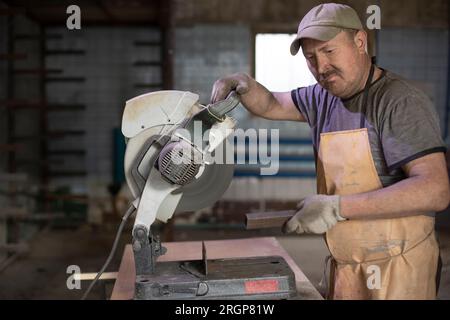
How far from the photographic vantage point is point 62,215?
241 inches

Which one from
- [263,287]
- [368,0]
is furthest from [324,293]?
[368,0]

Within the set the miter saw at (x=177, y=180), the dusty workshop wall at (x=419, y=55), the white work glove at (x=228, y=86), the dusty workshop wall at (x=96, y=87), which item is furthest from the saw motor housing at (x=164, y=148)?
the dusty workshop wall at (x=96, y=87)

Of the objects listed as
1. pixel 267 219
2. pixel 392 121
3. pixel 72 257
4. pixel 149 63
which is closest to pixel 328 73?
pixel 392 121

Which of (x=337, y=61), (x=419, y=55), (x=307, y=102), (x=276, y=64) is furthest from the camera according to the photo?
(x=419, y=55)

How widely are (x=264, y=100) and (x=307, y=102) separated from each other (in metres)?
0.15

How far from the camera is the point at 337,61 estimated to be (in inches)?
54.2

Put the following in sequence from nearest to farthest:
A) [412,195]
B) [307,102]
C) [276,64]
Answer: [412,195], [307,102], [276,64]

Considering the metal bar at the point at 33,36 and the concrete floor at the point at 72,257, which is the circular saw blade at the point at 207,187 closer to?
the concrete floor at the point at 72,257

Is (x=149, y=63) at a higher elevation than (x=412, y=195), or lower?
higher

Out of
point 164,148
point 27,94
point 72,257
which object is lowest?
point 72,257

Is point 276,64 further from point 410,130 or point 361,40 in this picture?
point 410,130

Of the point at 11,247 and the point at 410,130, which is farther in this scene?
the point at 11,247
